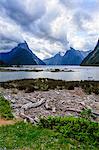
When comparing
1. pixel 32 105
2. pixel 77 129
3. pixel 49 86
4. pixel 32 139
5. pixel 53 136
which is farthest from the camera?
pixel 49 86

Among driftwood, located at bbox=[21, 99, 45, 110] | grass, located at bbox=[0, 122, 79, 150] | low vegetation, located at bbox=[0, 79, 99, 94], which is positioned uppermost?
low vegetation, located at bbox=[0, 79, 99, 94]

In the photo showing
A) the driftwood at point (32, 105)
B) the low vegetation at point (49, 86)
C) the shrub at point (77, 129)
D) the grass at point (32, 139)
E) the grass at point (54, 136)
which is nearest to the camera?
the grass at point (32, 139)

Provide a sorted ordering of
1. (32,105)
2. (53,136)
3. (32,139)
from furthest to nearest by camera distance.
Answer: (32,105)
(53,136)
(32,139)

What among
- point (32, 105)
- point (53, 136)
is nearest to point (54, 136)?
point (53, 136)

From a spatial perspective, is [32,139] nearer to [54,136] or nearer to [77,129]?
[54,136]

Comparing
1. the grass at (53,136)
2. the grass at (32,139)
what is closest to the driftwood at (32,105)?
the grass at (53,136)

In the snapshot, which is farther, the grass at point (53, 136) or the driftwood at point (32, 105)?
the driftwood at point (32, 105)

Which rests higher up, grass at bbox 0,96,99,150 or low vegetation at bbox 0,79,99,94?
low vegetation at bbox 0,79,99,94

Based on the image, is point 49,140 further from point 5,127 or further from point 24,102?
point 24,102

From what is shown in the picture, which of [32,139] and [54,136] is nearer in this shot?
[32,139]

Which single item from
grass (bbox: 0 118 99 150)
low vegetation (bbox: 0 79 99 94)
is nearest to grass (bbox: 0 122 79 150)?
grass (bbox: 0 118 99 150)

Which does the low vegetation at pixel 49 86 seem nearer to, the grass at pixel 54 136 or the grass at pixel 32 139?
the grass at pixel 54 136

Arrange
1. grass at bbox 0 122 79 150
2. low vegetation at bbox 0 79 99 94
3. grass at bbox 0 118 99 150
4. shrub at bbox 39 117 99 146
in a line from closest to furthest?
grass at bbox 0 122 79 150 < grass at bbox 0 118 99 150 < shrub at bbox 39 117 99 146 < low vegetation at bbox 0 79 99 94

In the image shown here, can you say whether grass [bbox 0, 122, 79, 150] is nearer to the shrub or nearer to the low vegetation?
the shrub
